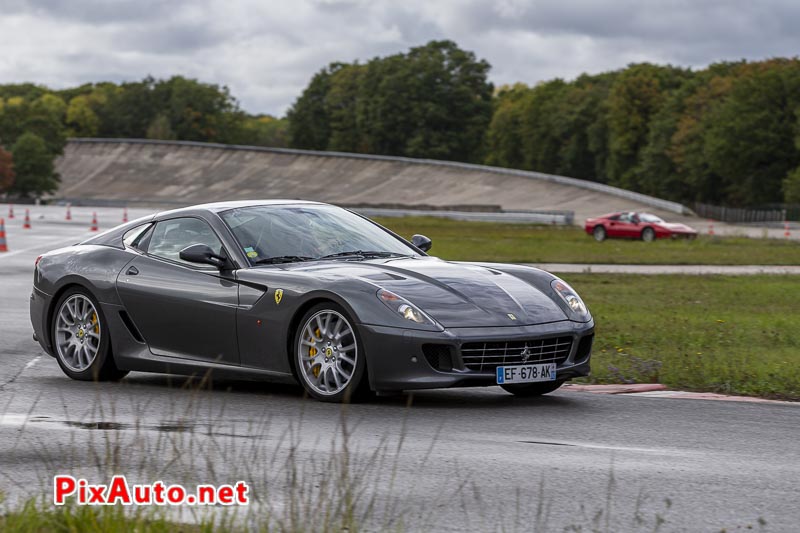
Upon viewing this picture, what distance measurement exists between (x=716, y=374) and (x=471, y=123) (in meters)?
151

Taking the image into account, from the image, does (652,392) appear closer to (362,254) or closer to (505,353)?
(505,353)

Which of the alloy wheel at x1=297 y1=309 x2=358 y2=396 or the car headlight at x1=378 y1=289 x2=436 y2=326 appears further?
the alloy wheel at x1=297 y1=309 x2=358 y2=396

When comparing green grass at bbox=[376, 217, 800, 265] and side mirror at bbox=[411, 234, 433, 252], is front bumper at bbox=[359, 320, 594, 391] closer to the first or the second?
side mirror at bbox=[411, 234, 433, 252]

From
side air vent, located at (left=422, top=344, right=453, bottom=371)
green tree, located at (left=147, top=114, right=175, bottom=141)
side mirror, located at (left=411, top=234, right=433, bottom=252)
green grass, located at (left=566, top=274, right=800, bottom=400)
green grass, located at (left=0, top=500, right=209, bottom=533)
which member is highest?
green tree, located at (left=147, top=114, right=175, bottom=141)

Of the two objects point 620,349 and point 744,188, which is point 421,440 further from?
point 744,188

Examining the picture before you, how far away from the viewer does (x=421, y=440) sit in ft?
22.7

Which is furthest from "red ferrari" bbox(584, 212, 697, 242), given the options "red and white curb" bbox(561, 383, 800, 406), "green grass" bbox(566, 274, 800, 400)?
"red and white curb" bbox(561, 383, 800, 406)

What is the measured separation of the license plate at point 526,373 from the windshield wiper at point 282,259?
171 centimetres

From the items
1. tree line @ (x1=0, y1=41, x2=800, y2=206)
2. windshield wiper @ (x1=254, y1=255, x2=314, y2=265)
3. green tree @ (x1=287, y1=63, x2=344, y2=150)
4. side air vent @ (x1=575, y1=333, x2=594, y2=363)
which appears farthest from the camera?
green tree @ (x1=287, y1=63, x2=344, y2=150)

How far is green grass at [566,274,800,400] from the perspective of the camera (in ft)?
32.7

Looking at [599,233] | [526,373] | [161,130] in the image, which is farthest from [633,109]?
[526,373]

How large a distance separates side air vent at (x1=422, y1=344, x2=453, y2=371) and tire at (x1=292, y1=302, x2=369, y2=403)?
403mm

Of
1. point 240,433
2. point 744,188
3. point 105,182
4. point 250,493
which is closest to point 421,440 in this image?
point 240,433

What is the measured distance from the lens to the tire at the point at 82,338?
9594mm
